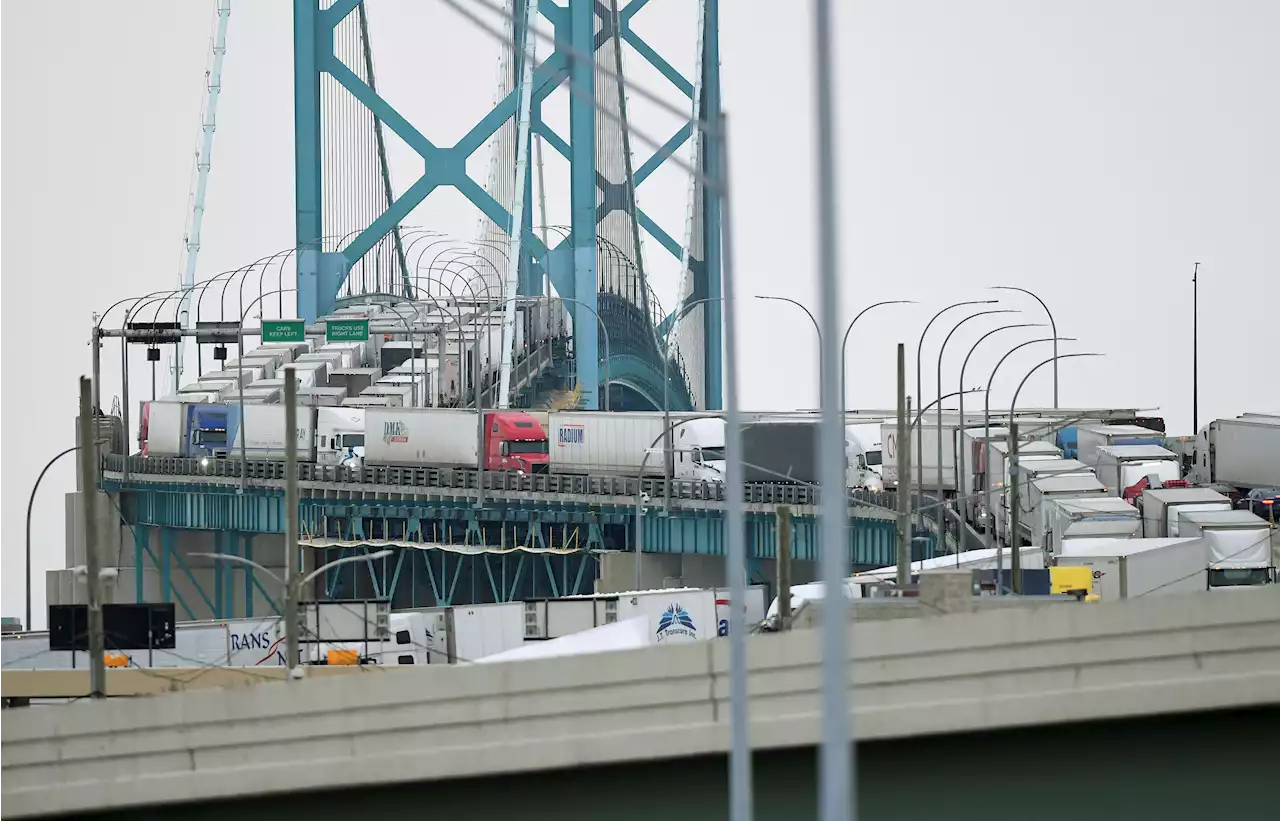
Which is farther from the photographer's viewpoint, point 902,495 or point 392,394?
point 392,394

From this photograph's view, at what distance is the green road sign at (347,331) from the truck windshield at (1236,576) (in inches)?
1450

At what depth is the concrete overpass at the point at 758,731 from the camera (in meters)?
14.3

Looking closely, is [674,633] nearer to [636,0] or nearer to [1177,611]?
[1177,611]

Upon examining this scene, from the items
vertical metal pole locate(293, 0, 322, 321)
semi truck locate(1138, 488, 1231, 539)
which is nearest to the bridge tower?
vertical metal pole locate(293, 0, 322, 321)

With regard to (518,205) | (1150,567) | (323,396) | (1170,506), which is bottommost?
(1150,567)

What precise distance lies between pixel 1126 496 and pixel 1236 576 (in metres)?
14.7

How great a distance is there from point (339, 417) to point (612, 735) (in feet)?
175

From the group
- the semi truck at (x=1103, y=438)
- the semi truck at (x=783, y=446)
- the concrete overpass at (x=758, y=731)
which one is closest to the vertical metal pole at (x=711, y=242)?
the semi truck at (x=783, y=446)

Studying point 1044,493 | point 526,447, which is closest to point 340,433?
point 526,447

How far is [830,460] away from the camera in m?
9.00

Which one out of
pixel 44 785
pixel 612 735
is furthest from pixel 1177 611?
pixel 44 785

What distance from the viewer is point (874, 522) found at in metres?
54.5

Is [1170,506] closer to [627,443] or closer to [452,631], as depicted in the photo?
[452,631]

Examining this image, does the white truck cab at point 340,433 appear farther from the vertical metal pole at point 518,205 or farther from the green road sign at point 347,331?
the vertical metal pole at point 518,205
